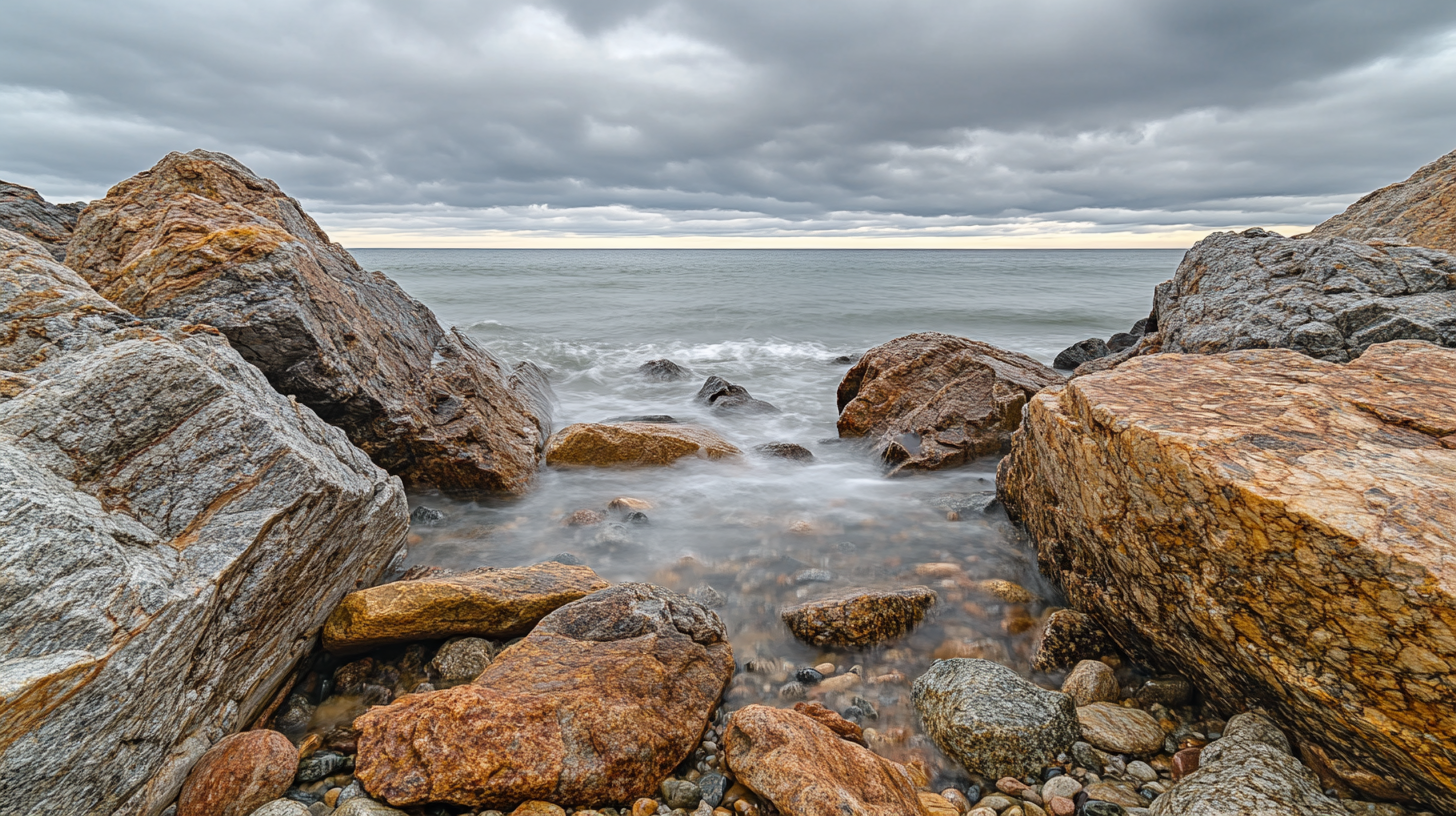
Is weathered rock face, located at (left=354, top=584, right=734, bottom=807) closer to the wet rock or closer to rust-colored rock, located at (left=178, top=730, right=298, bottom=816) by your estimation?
rust-colored rock, located at (left=178, top=730, right=298, bottom=816)

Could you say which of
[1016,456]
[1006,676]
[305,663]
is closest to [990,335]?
[1016,456]

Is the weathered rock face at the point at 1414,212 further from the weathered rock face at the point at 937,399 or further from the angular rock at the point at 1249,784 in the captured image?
the angular rock at the point at 1249,784

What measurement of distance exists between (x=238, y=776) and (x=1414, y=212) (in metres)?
13.9

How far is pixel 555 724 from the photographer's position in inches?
113

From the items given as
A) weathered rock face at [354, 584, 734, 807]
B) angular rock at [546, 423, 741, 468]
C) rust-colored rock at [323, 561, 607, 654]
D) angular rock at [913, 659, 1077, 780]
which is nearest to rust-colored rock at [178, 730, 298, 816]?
weathered rock face at [354, 584, 734, 807]

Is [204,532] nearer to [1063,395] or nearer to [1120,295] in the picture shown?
[1063,395]

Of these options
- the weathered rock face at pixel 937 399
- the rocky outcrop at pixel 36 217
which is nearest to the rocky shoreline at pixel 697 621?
the weathered rock face at pixel 937 399

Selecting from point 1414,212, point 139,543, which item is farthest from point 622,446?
point 1414,212

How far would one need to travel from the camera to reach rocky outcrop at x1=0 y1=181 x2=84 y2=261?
7434mm

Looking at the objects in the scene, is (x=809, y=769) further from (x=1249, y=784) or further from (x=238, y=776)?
(x=238, y=776)

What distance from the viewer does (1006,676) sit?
3.43 meters

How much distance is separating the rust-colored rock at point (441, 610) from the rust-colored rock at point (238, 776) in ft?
2.91

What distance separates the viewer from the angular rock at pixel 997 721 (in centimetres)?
305

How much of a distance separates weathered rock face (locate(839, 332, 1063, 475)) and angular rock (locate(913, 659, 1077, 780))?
14.0ft
